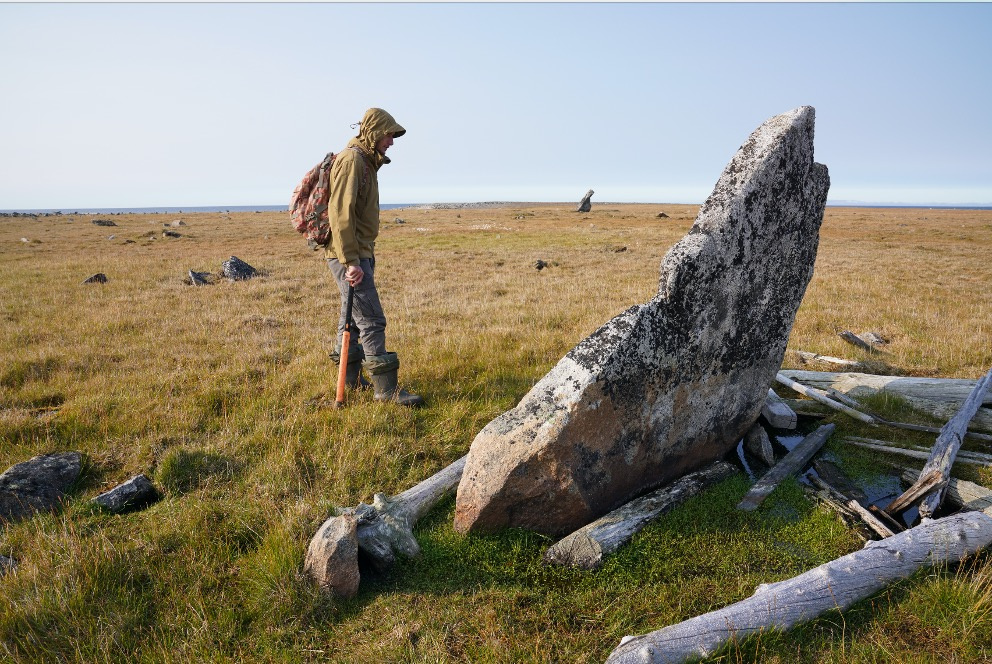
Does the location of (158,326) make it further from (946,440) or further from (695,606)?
(946,440)

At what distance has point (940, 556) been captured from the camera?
160 inches

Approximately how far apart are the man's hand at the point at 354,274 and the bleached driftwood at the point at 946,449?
6.17m

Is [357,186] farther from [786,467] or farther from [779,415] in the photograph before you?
[779,415]

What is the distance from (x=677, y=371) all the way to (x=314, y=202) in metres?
4.79

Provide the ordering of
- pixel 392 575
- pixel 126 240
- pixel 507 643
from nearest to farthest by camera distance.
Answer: pixel 507 643
pixel 392 575
pixel 126 240

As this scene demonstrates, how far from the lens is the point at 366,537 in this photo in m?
4.35

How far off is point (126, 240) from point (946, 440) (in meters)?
40.1

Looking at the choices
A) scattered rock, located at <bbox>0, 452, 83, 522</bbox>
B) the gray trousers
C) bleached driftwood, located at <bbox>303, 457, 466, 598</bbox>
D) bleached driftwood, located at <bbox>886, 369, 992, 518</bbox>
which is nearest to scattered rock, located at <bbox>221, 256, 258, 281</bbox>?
the gray trousers

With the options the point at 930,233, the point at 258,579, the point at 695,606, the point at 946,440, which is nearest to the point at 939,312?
the point at 946,440

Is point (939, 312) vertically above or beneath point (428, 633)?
above

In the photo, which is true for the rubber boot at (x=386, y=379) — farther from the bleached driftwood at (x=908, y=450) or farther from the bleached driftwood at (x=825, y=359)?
the bleached driftwood at (x=825, y=359)

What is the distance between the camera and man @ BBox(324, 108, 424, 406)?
21.2ft

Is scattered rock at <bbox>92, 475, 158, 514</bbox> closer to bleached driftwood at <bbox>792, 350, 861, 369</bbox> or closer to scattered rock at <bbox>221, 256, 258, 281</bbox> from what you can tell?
bleached driftwood at <bbox>792, 350, 861, 369</bbox>

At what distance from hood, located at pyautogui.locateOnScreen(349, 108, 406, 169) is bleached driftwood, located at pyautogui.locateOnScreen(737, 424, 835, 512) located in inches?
221
